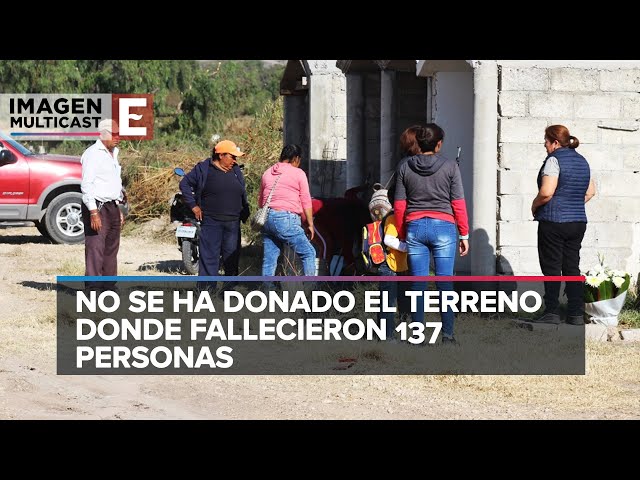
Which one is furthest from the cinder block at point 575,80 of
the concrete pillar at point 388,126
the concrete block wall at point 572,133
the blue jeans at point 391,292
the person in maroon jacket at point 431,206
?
the concrete pillar at point 388,126

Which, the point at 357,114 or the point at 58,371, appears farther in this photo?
the point at 357,114

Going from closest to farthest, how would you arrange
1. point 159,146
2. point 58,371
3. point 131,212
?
1. point 58,371
2. point 131,212
3. point 159,146

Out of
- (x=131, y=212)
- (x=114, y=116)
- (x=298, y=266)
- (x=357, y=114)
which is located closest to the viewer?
(x=298, y=266)

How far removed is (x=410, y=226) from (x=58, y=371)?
9.35 ft

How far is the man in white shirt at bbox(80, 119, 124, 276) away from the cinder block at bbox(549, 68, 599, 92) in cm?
424

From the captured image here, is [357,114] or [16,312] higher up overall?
[357,114]

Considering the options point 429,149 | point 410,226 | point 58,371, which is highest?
point 429,149

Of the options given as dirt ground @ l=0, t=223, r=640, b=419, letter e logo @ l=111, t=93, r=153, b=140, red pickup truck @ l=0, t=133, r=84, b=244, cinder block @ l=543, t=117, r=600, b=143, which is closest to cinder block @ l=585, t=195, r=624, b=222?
cinder block @ l=543, t=117, r=600, b=143

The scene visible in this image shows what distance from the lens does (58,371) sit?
28.1 ft

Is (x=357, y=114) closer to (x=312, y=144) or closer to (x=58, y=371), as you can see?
(x=312, y=144)

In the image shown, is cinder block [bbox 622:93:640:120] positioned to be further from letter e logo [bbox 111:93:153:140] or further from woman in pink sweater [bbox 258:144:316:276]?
letter e logo [bbox 111:93:153:140]

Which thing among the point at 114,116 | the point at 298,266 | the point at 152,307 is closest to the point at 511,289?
the point at 298,266

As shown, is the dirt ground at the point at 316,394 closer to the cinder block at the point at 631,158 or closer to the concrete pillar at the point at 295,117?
the cinder block at the point at 631,158

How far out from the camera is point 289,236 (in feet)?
34.2
